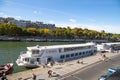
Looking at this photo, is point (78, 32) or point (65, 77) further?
point (78, 32)

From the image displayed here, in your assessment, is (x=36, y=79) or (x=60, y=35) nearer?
(x=36, y=79)

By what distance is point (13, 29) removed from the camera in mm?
133125

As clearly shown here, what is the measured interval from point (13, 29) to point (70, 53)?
88.6 meters

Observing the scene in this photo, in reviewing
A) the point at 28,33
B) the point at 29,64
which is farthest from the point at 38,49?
the point at 28,33

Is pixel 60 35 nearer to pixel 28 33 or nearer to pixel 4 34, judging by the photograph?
pixel 28 33

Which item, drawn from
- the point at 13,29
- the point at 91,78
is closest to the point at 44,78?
the point at 91,78

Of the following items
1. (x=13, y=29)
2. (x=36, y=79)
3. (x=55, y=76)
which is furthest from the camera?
(x=13, y=29)

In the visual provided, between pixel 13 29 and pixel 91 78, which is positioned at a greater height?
pixel 13 29

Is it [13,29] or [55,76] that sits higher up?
[13,29]

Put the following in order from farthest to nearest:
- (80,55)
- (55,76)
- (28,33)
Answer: (28,33)
(80,55)
(55,76)

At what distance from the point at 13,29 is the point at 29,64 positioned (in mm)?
96145

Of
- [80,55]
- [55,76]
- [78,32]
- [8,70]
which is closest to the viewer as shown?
[55,76]

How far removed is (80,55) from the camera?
55.8 m

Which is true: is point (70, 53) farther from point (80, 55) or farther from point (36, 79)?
point (36, 79)
